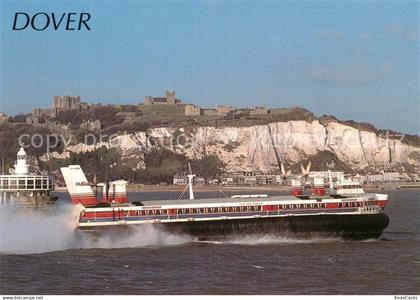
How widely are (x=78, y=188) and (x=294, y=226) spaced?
14730mm

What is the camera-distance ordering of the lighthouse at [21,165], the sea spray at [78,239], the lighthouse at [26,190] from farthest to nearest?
1. the lighthouse at [21,165]
2. the lighthouse at [26,190]
3. the sea spray at [78,239]

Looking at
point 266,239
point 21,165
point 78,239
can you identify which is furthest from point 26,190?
point 266,239

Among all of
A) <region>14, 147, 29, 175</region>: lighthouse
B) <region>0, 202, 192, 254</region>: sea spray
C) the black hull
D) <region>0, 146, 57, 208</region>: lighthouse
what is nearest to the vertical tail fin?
<region>0, 202, 192, 254</region>: sea spray

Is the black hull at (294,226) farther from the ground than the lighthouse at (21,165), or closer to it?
closer to it

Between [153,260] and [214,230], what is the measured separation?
8.42 meters

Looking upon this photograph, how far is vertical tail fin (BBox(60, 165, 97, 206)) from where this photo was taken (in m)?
48.1

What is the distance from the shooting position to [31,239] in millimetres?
48312

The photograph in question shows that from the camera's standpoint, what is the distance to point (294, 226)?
160 ft

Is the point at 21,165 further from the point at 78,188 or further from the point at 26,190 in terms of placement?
the point at 78,188

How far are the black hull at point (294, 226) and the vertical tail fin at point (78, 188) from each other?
2534 mm

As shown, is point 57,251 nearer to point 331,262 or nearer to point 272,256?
point 272,256

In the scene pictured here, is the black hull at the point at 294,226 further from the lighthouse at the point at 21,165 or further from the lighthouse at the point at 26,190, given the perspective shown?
the lighthouse at the point at 21,165

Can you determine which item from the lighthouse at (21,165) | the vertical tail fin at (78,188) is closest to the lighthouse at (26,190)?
the lighthouse at (21,165)

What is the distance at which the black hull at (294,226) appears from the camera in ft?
157
